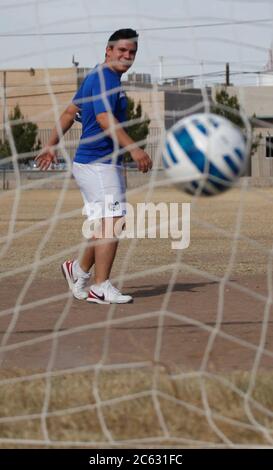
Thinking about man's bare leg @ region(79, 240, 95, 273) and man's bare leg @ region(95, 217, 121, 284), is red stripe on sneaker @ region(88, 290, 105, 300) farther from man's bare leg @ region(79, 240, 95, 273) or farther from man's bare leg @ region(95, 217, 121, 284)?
man's bare leg @ region(79, 240, 95, 273)

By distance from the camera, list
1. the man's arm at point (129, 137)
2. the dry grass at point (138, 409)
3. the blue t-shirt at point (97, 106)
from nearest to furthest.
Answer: the dry grass at point (138, 409) → the man's arm at point (129, 137) → the blue t-shirt at point (97, 106)

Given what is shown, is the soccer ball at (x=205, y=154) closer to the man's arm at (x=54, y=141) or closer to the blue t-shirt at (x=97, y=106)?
the blue t-shirt at (x=97, y=106)

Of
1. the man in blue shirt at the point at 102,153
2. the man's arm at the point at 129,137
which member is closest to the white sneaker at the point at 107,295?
the man in blue shirt at the point at 102,153

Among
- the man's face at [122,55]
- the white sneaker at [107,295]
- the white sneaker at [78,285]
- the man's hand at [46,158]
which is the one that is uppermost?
the man's face at [122,55]

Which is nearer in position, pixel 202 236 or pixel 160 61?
pixel 160 61

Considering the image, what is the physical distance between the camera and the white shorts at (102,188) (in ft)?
27.6

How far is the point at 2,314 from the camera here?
313 inches

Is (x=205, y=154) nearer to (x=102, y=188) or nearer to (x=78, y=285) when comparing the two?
(x=102, y=188)

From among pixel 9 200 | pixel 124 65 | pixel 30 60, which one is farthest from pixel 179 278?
pixel 9 200

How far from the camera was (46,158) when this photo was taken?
8195 millimetres

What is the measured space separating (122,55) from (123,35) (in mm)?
138

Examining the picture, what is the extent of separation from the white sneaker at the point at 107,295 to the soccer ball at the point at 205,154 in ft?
8.21
